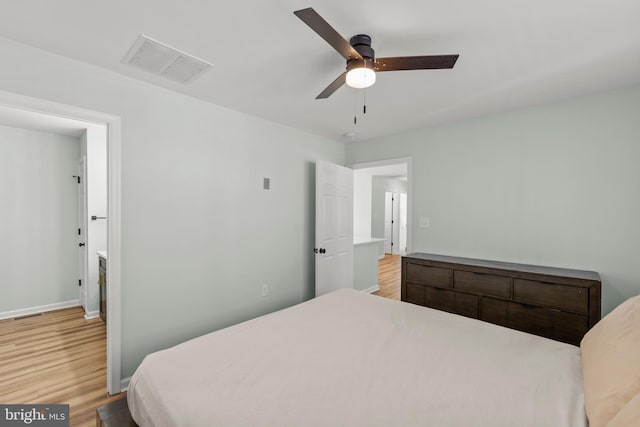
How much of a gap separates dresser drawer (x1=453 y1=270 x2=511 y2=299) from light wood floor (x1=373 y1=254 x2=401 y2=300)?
164 centimetres

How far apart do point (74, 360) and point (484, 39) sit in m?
4.02

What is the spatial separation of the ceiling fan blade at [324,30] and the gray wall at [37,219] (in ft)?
14.0

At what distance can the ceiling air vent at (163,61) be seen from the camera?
1812 millimetres

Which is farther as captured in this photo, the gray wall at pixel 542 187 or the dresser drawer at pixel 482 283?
the dresser drawer at pixel 482 283

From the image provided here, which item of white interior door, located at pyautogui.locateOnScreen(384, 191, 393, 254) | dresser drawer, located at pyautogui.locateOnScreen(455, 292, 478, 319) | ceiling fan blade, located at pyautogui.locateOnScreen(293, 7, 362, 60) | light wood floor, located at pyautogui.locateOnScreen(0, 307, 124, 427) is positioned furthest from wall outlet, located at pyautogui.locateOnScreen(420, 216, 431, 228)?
white interior door, located at pyautogui.locateOnScreen(384, 191, 393, 254)

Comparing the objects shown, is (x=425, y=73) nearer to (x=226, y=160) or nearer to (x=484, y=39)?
(x=484, y=39)

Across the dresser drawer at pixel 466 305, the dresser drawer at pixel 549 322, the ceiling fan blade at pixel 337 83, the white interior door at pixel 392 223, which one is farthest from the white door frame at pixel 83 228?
the white interior door at pixel 392 223

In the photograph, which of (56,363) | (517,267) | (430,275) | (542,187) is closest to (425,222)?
(430,275)

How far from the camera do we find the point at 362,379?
4.15ft

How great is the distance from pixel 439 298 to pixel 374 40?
249 centimetres

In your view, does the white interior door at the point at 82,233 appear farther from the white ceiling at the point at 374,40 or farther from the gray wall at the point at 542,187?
the gray wall at the point at 542,187

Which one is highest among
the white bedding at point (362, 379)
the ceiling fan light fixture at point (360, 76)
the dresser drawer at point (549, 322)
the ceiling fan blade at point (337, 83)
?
the ceiling fan blade at point (337, 83)

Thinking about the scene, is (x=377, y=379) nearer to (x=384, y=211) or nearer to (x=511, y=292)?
(x=511, y=292)

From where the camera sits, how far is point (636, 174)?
2.36m
